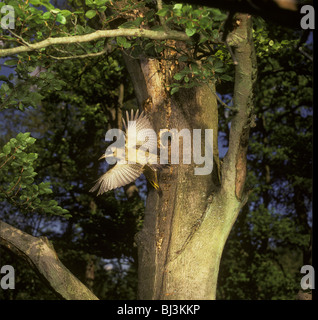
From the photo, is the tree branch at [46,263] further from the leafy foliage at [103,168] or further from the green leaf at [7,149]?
the leafy foliage at [103,168]

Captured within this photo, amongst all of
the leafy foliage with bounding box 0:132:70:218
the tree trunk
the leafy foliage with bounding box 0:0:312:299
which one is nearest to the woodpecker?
the tree trunk

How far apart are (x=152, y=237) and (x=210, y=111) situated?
1775 mm

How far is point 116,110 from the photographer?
12664mm

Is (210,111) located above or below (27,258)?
above

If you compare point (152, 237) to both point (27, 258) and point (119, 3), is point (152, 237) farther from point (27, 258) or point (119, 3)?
point (119, 3)

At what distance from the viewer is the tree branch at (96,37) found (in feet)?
13.0

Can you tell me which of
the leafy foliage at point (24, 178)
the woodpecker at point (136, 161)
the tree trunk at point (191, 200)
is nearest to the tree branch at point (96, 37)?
the tree trunk at point (191, 200)

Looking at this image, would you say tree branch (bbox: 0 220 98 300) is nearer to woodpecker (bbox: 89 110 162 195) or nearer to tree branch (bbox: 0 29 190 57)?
woodpecker (bbox: 89 110 162 195)

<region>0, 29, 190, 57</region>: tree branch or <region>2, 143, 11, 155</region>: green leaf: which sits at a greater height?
<region>0, 29, 190, 57</region>: tree branch

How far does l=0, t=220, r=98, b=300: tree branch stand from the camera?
179 inches

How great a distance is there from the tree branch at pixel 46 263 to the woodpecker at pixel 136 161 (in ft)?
3.10

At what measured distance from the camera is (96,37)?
4.04m

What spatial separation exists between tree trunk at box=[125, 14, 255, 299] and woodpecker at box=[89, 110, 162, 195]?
135 mm
